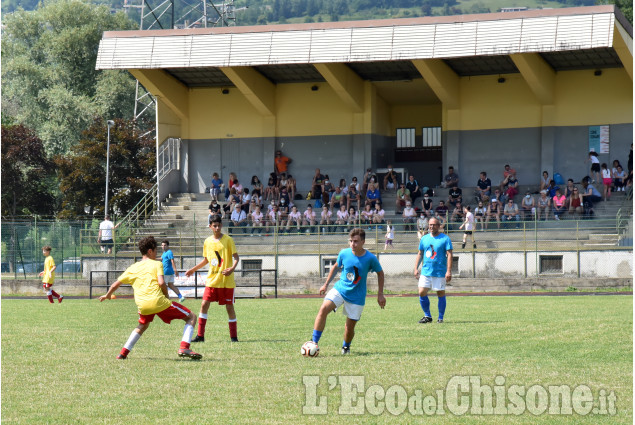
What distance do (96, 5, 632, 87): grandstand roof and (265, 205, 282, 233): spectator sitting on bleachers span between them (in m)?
5.70

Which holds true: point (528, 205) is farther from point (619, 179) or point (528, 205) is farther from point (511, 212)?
point (619, 179)

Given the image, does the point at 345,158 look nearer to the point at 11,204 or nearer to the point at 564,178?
the point at 564,178

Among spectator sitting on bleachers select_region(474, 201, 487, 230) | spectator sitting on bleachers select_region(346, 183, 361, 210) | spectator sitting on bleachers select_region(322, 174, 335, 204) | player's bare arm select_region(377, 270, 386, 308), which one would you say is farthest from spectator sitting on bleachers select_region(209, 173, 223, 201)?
player's bare arm select_region(377, 270, 386, 308)

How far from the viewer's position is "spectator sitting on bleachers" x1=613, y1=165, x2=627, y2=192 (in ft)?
124

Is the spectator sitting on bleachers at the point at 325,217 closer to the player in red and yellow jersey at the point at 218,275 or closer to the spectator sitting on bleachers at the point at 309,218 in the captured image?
the spectator sitting on bleachers at the point at 309,218

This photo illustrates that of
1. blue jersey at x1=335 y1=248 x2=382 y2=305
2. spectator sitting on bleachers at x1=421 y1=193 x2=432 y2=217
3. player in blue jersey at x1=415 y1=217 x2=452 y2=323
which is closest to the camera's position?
blue jersey at x1=335 y1=248 x2=382 y2=305

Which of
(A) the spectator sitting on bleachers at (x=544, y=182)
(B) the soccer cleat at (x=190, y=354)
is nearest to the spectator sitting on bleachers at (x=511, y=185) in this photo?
(A) the spectator sitting on bleachers at (x=544, y=182)

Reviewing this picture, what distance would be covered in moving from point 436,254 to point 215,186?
25.2 m

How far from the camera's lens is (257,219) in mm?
38344

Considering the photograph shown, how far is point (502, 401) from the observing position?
947cm

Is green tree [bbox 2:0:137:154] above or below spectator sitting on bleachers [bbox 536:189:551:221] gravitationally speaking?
above

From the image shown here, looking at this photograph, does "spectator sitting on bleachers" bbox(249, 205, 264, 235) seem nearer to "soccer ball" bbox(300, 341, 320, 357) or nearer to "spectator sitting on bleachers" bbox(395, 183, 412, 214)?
"spectator sitting on bleachers" bbox(395, 183, 412, 214)

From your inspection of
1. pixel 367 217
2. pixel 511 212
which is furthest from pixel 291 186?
pixel 511 212

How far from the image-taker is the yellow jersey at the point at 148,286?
12.9 meters
